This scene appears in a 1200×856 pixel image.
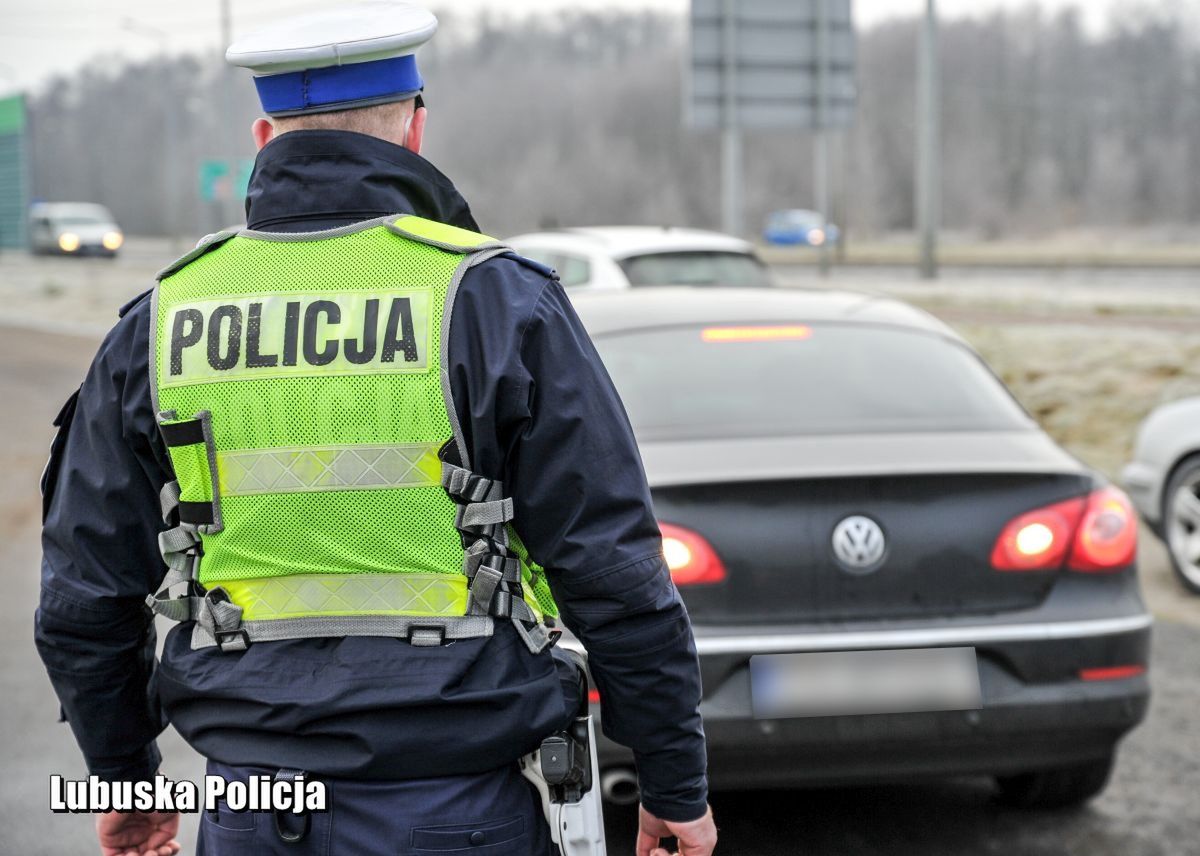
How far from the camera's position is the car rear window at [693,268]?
10.7m

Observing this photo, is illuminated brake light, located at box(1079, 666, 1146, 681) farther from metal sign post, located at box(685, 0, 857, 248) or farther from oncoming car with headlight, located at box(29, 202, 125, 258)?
oncoming car with headlight, located at box(29, 202, 125, 258)

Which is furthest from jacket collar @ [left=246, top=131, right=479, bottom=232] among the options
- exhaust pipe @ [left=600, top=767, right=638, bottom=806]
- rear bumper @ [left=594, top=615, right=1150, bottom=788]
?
exhaust pipe @ [left=600, top=767, right=638, bottom=806]

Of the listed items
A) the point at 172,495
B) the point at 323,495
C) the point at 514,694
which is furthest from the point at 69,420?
the point at 514,694

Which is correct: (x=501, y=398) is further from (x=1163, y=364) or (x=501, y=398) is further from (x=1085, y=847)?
(x=1163, y=364)

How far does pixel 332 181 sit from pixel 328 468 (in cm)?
39

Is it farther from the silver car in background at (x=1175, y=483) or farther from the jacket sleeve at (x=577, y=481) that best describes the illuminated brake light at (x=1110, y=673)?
the silver car in background at (x=1175, y=483)

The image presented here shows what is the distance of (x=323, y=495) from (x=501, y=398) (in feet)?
0.91

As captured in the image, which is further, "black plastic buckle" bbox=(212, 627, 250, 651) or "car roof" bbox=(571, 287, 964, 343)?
"car roof" bbox=(571, 287, 964, 343)

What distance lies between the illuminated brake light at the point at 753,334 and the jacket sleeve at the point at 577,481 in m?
2.66

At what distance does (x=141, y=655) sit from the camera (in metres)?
2.24

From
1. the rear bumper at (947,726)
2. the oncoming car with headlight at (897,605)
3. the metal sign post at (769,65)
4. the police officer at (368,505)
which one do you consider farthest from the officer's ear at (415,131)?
the metal sign post at (769,65)

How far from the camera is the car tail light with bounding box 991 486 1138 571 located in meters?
3.88

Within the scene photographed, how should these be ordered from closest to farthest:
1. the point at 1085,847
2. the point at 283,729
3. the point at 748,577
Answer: the point at 283,729
the point at 748,577
the point at 1085,847

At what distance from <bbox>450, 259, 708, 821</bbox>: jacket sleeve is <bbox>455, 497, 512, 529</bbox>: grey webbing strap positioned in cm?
3
